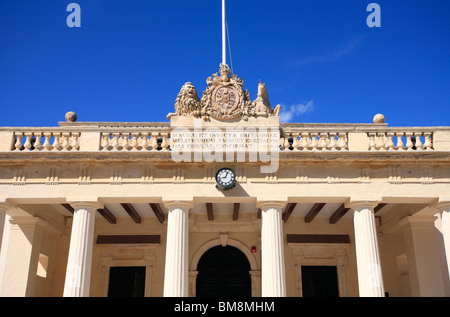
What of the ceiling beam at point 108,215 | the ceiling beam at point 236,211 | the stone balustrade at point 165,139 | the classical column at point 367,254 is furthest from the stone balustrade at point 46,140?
the classical column at point 367,254

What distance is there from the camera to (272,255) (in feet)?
45.8

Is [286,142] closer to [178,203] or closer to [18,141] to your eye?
[178,203]

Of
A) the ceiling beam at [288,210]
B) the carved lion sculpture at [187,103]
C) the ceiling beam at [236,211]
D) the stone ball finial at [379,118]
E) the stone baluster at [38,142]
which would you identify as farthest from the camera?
the stone ball finial at [379,118]

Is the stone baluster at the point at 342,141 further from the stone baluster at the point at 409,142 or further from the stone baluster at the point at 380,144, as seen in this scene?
the stone baluster at the point at 409,142

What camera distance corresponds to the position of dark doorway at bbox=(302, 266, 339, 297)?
18500 mm

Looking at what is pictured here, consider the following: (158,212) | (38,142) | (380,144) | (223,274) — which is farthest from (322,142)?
(38,142)

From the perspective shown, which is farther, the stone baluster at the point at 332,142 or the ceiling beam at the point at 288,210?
the ceiling beam at the point at 288,210

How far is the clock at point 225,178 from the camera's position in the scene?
14344mm

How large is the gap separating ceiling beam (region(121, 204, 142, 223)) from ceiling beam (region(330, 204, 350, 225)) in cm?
780

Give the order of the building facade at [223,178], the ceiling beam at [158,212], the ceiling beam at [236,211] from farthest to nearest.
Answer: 1. the ceiling beam at [236,211]
2. the ceiling beam at [158,212]
3. the building facade at [223,178]

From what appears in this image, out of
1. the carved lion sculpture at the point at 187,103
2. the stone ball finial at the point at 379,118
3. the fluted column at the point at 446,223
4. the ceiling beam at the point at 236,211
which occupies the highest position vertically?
the stone ball finial at the point at 379,118

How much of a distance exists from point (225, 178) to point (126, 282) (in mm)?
7250

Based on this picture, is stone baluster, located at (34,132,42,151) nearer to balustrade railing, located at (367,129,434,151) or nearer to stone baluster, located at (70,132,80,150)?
stone baluster, located at (70,132,80,150)

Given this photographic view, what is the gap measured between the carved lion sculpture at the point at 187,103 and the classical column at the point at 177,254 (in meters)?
3.05
